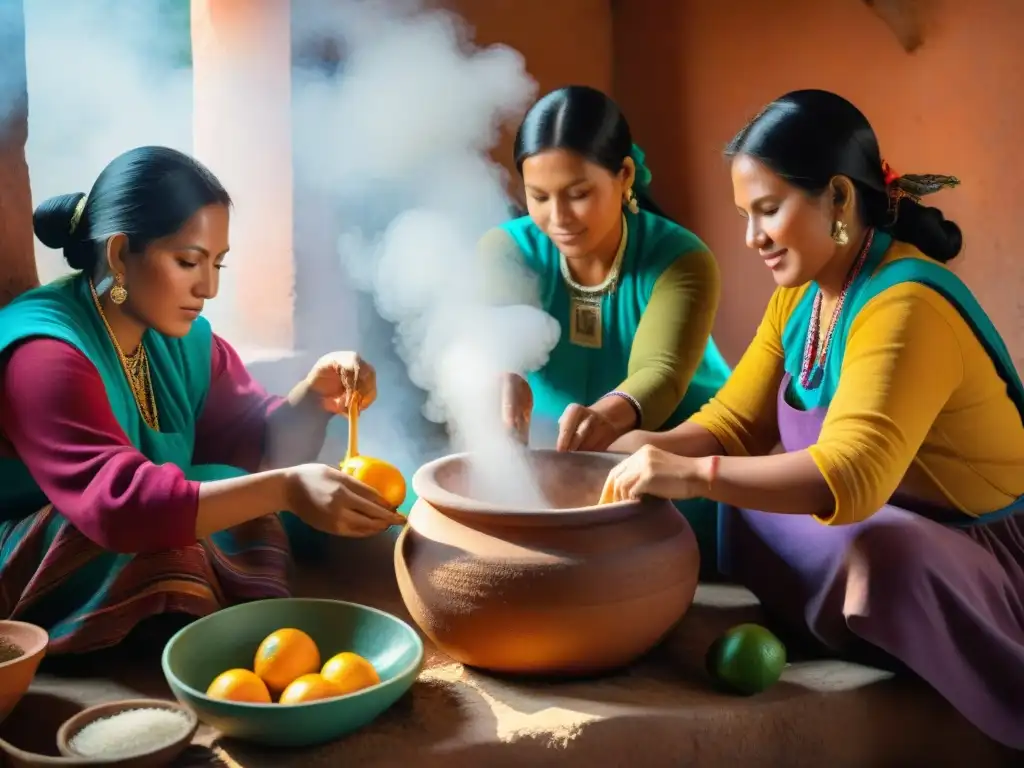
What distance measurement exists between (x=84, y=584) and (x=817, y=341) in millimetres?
1652

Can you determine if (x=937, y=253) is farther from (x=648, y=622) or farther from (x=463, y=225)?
(x=463, y=225)

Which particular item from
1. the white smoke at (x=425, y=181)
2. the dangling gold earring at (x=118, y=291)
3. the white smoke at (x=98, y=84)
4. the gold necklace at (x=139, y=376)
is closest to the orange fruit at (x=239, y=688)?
the gold necklace at (x=139, y=376)

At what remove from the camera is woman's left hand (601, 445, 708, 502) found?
1.97 m

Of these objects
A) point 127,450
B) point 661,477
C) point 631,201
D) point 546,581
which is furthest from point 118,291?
point 631,201

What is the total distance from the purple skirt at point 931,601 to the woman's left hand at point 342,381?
1.05 meters

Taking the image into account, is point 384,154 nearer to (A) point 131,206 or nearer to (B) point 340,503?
(A) point 131,206

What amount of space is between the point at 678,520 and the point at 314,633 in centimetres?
79

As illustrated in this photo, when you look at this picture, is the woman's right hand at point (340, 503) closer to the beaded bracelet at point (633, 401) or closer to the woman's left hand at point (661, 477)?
the woman's left hand at point (661, 477)

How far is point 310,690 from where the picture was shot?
1.82m

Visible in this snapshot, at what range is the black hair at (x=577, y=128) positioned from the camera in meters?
2.64

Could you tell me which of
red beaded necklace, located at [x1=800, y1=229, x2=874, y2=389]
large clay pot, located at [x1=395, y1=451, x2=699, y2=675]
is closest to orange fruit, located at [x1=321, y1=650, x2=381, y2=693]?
large clay pot, located at [x1=395, y1=451, x2=699, y2=675]

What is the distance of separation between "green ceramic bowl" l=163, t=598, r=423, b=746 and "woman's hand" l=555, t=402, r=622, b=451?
618 mm

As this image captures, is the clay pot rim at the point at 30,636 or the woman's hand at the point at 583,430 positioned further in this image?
the woman's hand at the point at 583,430

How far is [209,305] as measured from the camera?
11.6 feet
